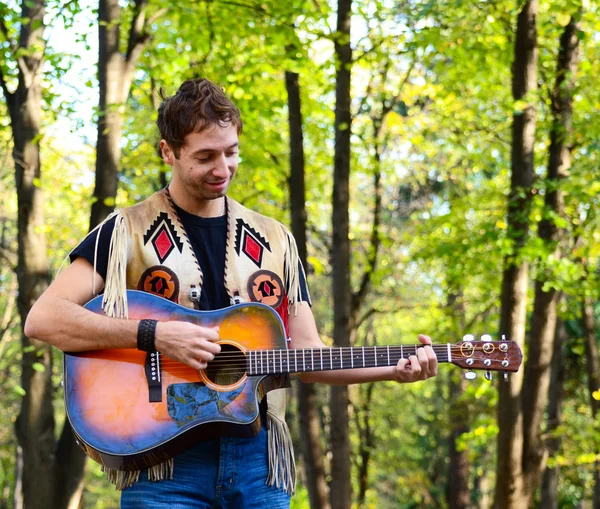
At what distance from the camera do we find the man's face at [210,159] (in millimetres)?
3008

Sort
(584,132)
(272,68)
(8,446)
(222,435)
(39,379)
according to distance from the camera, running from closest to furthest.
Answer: (222,435) < (39,379) < (272,68) < (584,132) < (8,446)

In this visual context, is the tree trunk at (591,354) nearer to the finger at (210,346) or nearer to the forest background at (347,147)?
the forest background at (347,147)

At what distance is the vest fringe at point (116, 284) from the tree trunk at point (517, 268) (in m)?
6.29

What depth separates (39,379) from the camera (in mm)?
7250

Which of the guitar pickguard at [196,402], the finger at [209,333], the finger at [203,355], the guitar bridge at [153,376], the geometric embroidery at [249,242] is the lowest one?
the guitar pickguard at [196,402]

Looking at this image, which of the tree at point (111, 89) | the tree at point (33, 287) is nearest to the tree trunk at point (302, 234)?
the tree at point (111, 89)

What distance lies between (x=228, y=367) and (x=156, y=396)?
27 centimetres

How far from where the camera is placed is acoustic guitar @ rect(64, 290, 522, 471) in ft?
9.49

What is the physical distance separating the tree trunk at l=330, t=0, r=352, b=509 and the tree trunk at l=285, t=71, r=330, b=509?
35cm

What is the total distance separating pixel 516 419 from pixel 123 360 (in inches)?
269

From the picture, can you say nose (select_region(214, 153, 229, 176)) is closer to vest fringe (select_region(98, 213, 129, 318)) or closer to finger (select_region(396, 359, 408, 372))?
vest fringe (select_region(98, 213, 129, 318))

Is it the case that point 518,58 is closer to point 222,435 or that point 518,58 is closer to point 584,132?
point 584,132

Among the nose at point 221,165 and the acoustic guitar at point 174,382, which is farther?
the nose at point 221,165

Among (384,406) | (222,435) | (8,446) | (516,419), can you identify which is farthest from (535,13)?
(8,446)
